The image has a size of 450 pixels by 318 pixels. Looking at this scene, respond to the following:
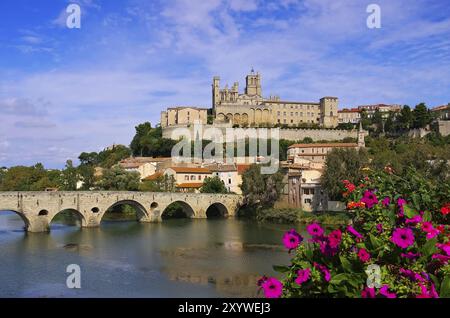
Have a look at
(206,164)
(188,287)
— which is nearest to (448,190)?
(188,287)

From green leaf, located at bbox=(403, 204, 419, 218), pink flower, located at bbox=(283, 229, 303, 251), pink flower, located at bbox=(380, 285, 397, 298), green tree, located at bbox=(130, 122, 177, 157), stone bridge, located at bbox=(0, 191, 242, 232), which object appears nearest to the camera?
pink flower, located at bbox=(380, 285, 397, 298)

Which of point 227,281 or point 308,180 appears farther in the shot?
point 308,180

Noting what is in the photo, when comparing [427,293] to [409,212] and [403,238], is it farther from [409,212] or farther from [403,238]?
[409,212]

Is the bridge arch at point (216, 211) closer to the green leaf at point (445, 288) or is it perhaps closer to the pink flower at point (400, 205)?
the pink flower at point (400, 205)

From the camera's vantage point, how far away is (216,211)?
176 feet

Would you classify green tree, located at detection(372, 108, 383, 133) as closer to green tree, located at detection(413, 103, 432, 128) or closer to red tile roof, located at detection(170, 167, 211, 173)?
green tree, located at detection(413, 103, 432, 128)

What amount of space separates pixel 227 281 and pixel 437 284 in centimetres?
1711

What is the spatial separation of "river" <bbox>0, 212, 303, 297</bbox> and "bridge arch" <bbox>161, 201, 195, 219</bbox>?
6.77m

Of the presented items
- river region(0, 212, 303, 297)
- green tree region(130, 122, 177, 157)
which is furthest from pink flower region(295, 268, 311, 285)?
green tree region(130, 122, 177, 157)

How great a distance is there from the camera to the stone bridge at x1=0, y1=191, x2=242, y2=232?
126 ft

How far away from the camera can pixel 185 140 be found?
266 feet

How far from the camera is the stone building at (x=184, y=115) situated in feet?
300

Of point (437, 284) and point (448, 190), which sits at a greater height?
point (448, 190)
